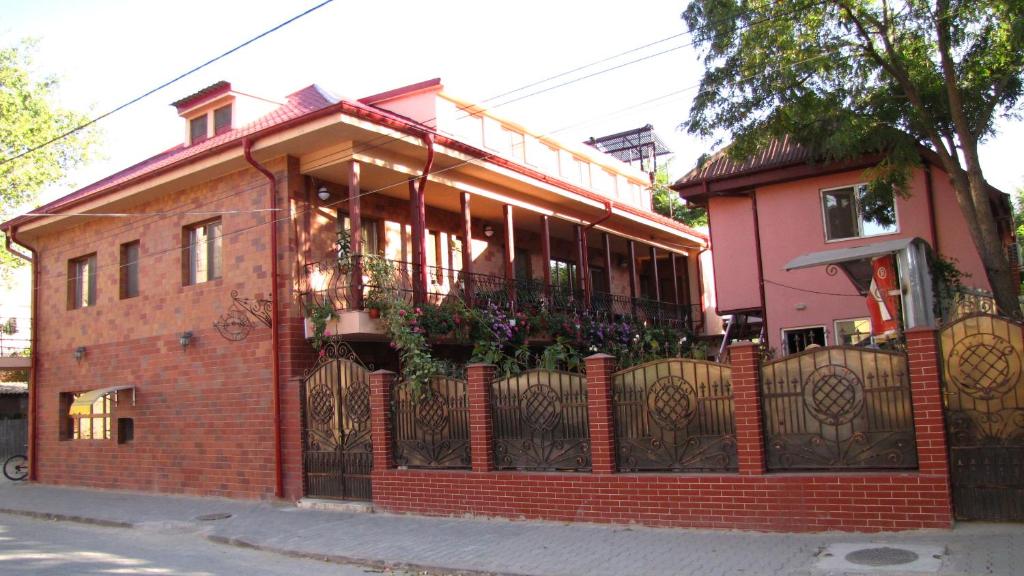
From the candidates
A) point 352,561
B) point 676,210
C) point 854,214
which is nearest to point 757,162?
point 854,214

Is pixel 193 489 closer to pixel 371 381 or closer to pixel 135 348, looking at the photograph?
pixel 135 348

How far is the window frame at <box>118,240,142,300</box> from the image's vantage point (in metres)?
16.2

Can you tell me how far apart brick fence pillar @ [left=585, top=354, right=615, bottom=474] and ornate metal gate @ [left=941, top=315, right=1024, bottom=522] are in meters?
3.54

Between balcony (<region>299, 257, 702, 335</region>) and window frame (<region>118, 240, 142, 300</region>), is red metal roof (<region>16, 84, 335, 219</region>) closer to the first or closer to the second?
window frame (<region>118, 240, 142, 300</region>)

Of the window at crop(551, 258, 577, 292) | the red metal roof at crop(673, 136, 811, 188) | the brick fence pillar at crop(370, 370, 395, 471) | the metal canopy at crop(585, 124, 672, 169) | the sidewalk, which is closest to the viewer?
the sidewalk

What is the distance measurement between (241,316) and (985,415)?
35.8 feet

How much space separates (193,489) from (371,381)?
507 cm

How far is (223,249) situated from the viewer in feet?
46.6

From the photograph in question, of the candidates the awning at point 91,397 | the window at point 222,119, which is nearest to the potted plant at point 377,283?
the window at point 222,119

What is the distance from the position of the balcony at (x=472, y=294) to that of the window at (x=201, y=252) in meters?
2.39

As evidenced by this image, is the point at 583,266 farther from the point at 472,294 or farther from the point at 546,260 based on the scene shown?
the point at 472,294

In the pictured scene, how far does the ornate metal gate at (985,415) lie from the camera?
7574 millimetres

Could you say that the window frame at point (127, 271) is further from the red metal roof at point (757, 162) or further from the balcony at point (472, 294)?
the red metal roof at point (757, 162)

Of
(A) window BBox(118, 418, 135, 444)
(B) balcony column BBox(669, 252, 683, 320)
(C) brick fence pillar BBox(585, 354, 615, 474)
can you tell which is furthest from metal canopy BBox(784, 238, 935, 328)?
(A) window BBox(118, 418, 135, 444)
